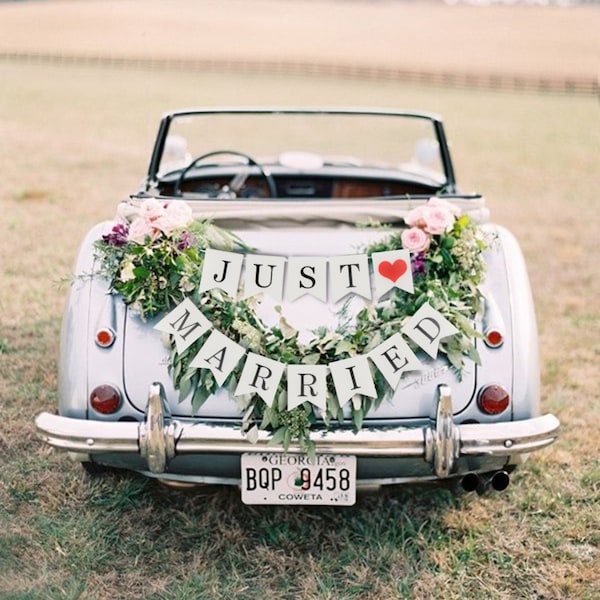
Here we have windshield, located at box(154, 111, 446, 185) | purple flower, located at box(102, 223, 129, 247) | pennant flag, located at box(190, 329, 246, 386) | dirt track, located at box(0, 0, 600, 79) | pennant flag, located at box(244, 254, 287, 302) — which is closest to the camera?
pennant flag, located at box(190, 329, 246, 386)

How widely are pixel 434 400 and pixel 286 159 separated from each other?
8.47 feet

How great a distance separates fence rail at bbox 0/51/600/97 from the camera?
3234cm

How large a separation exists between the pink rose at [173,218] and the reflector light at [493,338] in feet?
3.94

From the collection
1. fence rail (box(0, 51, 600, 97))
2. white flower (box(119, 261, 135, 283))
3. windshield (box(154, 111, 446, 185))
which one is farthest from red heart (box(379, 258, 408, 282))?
fence rail (box(0, 51, 600, 97))

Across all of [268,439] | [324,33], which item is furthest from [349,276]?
[324,33]

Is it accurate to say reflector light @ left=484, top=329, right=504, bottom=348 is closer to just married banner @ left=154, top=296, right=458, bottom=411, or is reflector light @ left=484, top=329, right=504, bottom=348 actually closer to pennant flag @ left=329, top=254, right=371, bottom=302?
just married banner @ left=154, top=296, right=458, bottom=411

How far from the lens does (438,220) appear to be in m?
3.33

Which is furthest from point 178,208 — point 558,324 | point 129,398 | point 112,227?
point 558,324

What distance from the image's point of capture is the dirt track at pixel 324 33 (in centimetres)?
3950

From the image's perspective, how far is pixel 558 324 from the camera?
20.2ft

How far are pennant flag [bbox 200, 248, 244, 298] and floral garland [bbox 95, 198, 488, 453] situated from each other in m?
0.03

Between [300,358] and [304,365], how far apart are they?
42mm

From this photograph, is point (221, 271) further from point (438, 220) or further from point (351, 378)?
point (438, 220)

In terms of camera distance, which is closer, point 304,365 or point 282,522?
point 304,365
